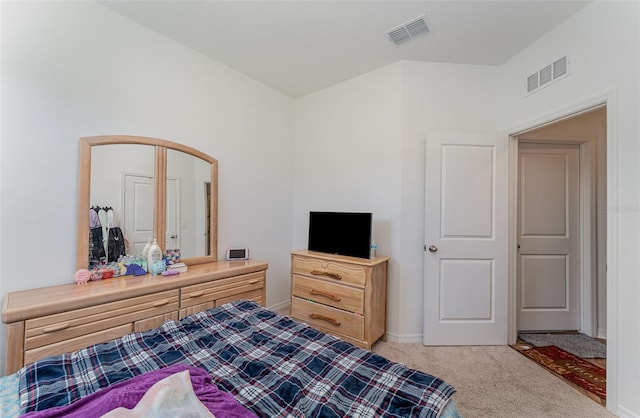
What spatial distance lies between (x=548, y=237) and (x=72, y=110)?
4.53m

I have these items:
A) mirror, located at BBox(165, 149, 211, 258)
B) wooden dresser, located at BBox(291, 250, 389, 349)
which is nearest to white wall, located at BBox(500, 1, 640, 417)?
wooden dresser, located at BBox(291, 250, 389, 349)

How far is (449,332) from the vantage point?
8.48ft

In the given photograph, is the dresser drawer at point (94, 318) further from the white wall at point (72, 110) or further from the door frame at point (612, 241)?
the door frame at point (612, 241)

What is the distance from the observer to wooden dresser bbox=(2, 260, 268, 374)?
138 centimetres

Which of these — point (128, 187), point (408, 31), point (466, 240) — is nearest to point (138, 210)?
point (128, 187)

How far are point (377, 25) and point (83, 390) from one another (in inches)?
112

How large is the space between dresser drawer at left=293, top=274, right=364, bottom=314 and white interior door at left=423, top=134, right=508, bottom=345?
72cm

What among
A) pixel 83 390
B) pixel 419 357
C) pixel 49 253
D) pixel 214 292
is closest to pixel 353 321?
pixel 419 357

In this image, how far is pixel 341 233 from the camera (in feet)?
9.00

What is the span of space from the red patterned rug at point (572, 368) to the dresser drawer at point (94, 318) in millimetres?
3069

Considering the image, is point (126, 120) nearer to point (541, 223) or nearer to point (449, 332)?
point (449, 332)

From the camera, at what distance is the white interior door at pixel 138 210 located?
2129 millimetres

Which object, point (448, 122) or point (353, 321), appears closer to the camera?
point (353, 321)

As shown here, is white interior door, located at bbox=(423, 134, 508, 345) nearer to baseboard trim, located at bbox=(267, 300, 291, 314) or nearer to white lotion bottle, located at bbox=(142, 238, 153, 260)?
baseboard trim, located at bbox=(267, 300, 291, 314)
